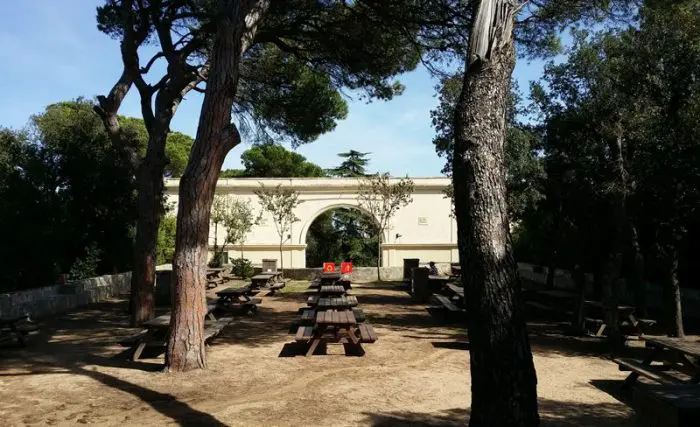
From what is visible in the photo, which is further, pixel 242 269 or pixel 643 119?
pixel 242 269

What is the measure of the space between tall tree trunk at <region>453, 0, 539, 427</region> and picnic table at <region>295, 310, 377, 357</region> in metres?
5.04

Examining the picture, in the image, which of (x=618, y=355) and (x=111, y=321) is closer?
(x=618, y=355)

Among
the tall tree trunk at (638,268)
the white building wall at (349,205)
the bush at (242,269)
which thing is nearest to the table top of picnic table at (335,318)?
the tall tree trunk at (638,268)

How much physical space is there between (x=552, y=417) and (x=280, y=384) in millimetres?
2878

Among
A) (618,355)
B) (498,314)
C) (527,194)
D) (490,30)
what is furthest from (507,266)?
(527,194)

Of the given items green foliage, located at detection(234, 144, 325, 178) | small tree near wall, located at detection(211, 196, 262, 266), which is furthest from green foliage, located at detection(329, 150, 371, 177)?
small tree near wall, located at detection(211, 196, 262, 266)

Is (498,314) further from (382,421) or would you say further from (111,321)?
(111,321)

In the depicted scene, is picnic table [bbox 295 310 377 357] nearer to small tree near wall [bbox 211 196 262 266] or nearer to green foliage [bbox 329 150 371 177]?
small tree near wall [bbox 211 196 262 266]

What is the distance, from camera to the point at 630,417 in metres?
5.47

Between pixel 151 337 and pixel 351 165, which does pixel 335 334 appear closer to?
pixel 151 337

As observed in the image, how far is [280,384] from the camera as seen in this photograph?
260 inches

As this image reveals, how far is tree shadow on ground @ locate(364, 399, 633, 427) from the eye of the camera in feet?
16.7

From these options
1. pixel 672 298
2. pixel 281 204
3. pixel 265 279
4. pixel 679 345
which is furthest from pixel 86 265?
pixel 679 345

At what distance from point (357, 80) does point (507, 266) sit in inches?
403
